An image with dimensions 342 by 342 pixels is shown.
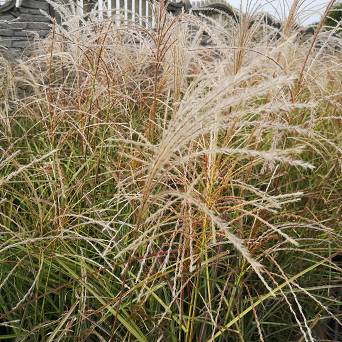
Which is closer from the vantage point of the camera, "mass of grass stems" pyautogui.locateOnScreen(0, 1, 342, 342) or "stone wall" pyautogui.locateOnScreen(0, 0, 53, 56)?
"mass of grass stems" pyautogui.locateOnScreen(0, 1, 342, 342)

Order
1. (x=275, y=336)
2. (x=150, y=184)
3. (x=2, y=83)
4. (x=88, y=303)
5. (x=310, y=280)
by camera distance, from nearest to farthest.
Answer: (x=150, y=184) < (x=88, y=303) < (x=275, y=336) < (x=310, y=280) < (x=2, y=83)

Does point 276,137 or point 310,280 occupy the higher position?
point 276,137

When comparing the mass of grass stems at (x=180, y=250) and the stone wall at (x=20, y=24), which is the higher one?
the mass of grass stems at (x=180, y=250)

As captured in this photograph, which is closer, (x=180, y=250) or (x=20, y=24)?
(x=180, y=250)

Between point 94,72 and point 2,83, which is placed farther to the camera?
point 2,83

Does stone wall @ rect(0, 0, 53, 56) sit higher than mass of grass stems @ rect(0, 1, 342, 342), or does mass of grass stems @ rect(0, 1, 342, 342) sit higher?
mass of grass stems @ rect(0, 1, 342, 342)

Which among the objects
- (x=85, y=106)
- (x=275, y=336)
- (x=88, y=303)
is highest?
(x=85, y=106)

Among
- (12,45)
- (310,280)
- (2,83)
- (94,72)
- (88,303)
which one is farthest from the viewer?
(12,45)

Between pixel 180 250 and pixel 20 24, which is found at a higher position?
pixel 180 250

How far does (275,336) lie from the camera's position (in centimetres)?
154

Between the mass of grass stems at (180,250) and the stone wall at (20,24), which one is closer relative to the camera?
the mass of grass stems at (180,250)

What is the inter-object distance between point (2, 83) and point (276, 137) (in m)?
1.79

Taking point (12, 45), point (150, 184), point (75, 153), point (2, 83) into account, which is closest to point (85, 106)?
point (75, 153)

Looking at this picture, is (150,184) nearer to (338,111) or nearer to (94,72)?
(94,72)
